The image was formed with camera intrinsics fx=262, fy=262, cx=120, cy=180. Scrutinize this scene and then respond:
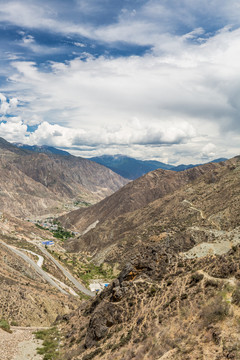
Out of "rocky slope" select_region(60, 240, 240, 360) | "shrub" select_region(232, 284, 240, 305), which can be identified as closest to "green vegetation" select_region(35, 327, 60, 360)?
"rocky slope" select_region(60, 240, 240, 360)

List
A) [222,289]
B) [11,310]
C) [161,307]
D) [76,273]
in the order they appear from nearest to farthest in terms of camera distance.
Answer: [222,289], [161,307], [11,310], [76,273]

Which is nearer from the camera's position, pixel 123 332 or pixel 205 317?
pixel 205 317

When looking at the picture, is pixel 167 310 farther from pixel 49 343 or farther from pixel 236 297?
pixel 49 343

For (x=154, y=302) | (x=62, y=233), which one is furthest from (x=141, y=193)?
(x=154, y=302)

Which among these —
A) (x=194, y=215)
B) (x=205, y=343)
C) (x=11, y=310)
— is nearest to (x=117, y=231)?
(x=194, y=215)

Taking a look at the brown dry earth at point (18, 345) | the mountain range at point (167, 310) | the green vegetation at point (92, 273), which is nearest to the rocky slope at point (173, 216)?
the mountain range at point (167, 310)

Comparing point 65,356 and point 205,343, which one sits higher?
point 205,343

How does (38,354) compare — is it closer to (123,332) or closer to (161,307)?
(123,332)

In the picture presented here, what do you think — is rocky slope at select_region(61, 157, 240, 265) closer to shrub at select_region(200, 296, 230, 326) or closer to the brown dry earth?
the brown dry earth
